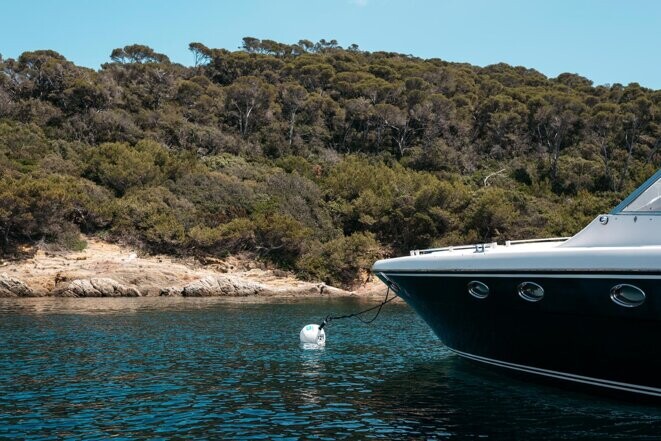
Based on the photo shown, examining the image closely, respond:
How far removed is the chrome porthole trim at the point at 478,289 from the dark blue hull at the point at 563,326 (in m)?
0.09

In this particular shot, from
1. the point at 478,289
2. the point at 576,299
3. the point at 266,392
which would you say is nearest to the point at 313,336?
the point at 266,392

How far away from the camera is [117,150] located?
193 ft

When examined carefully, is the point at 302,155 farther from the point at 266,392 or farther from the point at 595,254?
the point at 595,254

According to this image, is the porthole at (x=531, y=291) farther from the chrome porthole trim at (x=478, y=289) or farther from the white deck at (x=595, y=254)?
the chrome porthole trim at (x=478, y=289)

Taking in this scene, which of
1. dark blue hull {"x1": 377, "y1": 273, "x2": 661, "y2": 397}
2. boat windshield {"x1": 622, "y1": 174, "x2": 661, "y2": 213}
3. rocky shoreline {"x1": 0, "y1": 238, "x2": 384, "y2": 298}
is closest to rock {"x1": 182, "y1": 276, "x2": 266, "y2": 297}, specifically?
rocky shoreline {"x1": 0, "y1": 238, "x2": 384, "y2": 298}

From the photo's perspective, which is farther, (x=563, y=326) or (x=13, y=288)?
(x=13, y=288)

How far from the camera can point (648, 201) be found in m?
12.9

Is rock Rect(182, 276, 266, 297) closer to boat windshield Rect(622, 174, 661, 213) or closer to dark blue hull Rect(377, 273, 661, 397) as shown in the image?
dark blue hull Rect(377, 273, 661, 397)

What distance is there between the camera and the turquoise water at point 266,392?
11227 mm

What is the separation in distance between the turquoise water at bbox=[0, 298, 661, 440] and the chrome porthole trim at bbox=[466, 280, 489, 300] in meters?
2.01

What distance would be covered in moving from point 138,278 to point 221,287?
529 cm

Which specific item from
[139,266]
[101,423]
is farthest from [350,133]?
[101,423]

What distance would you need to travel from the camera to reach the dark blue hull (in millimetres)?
11719

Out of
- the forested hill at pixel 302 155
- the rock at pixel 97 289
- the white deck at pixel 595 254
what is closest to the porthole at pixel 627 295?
the white deck at pixel 595 254
